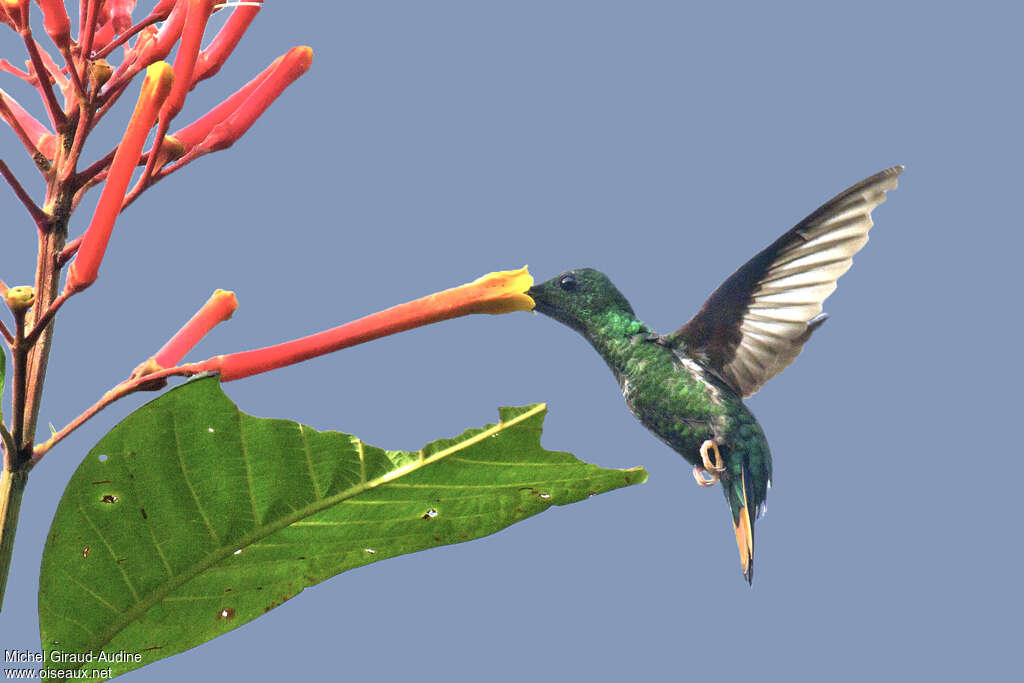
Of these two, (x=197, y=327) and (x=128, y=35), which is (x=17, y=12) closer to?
(x=128, y=35)

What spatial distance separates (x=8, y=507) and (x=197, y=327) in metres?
0.37

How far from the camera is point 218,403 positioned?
1456 millimetres

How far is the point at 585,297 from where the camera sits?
2.06 m

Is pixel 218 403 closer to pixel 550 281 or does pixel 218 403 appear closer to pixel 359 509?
pixel 359 509

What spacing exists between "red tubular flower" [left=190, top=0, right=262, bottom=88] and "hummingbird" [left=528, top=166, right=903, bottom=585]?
741mm

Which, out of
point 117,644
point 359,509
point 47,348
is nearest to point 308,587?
point 359,509

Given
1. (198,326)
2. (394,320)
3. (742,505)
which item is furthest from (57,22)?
Answer: (742,505)

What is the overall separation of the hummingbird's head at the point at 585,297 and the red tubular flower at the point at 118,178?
835 mm

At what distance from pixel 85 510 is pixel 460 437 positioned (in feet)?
1.76

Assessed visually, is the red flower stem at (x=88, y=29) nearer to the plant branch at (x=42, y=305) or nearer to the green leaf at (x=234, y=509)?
the plant branch at (x=42, y=305)

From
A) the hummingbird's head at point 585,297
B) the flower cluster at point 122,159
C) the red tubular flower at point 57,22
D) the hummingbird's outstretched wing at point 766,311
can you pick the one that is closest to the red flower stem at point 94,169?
the flower cluster at point 122,159

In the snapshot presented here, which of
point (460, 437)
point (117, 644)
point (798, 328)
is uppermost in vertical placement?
point (798, 328)

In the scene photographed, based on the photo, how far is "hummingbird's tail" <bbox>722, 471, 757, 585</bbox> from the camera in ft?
6.61

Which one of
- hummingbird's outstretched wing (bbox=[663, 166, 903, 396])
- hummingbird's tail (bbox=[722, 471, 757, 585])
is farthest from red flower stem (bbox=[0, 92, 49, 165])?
hummingbird's tail (bbox=[722, 471, 757, 585])
